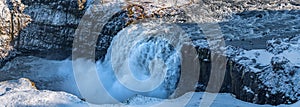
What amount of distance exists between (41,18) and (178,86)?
659 centimetres

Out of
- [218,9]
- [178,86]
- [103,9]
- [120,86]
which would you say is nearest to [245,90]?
[178,86]

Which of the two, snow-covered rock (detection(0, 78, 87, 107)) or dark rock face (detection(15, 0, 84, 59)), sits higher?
snow-covered rock (detection(0, 78, 87, 107))

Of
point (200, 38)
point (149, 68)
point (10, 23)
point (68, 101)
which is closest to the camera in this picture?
point (68, 101)

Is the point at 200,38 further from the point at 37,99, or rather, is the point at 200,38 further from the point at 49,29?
the point at 49,29

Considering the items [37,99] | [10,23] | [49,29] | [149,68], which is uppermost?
[37,99]

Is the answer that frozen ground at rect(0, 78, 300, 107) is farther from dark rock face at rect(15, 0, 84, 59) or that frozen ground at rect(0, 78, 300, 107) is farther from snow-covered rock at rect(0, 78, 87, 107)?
dark rock face at rect(15, 0, 84, 59)

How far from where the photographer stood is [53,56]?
15.6 meters

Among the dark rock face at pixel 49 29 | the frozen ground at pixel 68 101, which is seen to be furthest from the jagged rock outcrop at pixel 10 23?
the frozen ground at pixel 68 101

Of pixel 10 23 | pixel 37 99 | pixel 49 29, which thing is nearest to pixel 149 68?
pixel 37 99

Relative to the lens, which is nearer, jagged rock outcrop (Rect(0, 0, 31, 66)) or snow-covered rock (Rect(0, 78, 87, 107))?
snow-covered rock (Rect(0, 78, 87, 107))

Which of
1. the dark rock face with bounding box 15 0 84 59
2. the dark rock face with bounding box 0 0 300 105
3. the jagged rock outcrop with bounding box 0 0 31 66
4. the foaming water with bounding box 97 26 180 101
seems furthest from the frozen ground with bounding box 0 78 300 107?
the jagged rock outcrop with bounding box 0 0 31 66

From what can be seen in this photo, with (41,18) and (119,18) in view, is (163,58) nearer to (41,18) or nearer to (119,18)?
(119,18)

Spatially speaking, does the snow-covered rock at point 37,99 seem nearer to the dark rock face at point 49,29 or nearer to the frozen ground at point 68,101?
the frozen ground at point 68,101

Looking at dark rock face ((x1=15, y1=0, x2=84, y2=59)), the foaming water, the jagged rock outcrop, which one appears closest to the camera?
the foaming water
